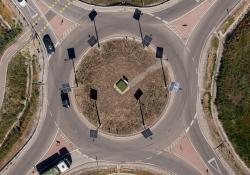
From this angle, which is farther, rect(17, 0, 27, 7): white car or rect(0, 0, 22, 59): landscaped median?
rect(0, 0, 22, 59): landscaped median

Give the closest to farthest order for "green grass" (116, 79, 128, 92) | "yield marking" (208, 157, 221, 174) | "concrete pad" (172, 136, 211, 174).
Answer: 1. "yield marking" (208, 157, 221, 174)
2. "concrete pad" (172, 136, 211, 174)
3. "green grass" (116, 79, 128, 92)

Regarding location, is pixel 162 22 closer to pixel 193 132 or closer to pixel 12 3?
pixel 193 132

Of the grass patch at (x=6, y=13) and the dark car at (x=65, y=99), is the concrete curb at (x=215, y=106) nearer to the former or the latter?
the dark car at (x=65, y=99)

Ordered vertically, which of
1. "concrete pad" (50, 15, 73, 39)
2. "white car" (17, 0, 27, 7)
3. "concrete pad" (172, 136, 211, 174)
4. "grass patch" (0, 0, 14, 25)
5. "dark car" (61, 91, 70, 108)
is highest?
"grass patch" (0, 0, 14, 25)

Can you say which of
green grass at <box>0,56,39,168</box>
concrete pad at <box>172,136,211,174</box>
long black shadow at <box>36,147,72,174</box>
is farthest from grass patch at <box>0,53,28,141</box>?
concrete pad at <box>172,136,211,174</box>

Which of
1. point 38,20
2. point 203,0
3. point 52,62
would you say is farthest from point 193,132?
point 38,20

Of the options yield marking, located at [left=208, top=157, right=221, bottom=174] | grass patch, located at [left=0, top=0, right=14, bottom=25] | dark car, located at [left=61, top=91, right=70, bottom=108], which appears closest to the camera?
yield marking, located at [left=208, top=157, right=221, bottom=174]

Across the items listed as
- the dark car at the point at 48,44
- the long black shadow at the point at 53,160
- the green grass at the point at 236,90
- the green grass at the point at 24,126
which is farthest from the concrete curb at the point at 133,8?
the long black shadow at the point at 53,160

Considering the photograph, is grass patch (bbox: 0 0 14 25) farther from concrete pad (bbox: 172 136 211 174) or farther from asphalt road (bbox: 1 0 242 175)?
concrete pad (bbox: 172 136 211 174)
